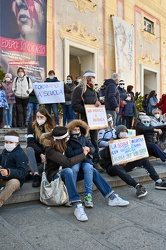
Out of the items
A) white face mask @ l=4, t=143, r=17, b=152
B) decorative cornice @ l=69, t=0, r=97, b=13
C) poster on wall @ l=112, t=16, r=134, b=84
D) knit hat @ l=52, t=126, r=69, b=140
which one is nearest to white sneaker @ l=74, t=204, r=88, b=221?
knit hat @ l=52, t=126, r=69, b=140

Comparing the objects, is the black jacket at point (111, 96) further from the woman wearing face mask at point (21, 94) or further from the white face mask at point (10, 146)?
the white face mask at point (10, 146)

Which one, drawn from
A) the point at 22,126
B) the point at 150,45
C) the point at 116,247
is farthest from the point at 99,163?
the point at 150,45

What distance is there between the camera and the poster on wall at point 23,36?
33.3 feet

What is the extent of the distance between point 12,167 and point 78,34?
1042 cm

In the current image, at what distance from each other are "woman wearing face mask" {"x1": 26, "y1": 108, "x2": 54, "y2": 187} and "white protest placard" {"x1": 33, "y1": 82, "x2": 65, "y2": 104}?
10.1 ft

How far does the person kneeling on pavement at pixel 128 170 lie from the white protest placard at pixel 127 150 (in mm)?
113

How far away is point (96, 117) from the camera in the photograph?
5359mm

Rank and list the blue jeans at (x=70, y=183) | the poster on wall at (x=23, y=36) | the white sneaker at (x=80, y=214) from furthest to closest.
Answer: the poster on wall at (x=23, y=36), the blue jeans at (x=70, y=183), the white sneaker at (x=80, y=214)

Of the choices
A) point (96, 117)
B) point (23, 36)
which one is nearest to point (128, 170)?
point (96, 117)

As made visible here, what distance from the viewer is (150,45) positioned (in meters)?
17.8

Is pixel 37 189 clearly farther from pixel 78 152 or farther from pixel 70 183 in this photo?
pixel 78 152

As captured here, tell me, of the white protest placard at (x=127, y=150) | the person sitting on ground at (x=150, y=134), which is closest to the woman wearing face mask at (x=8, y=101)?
the person sitting on ground at (x=150, y=134)

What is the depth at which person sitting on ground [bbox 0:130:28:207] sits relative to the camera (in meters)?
3.62

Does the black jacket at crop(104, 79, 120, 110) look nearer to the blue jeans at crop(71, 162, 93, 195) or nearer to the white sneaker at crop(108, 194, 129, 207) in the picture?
the blue jeans at crop(71, 162, 93, 195)
